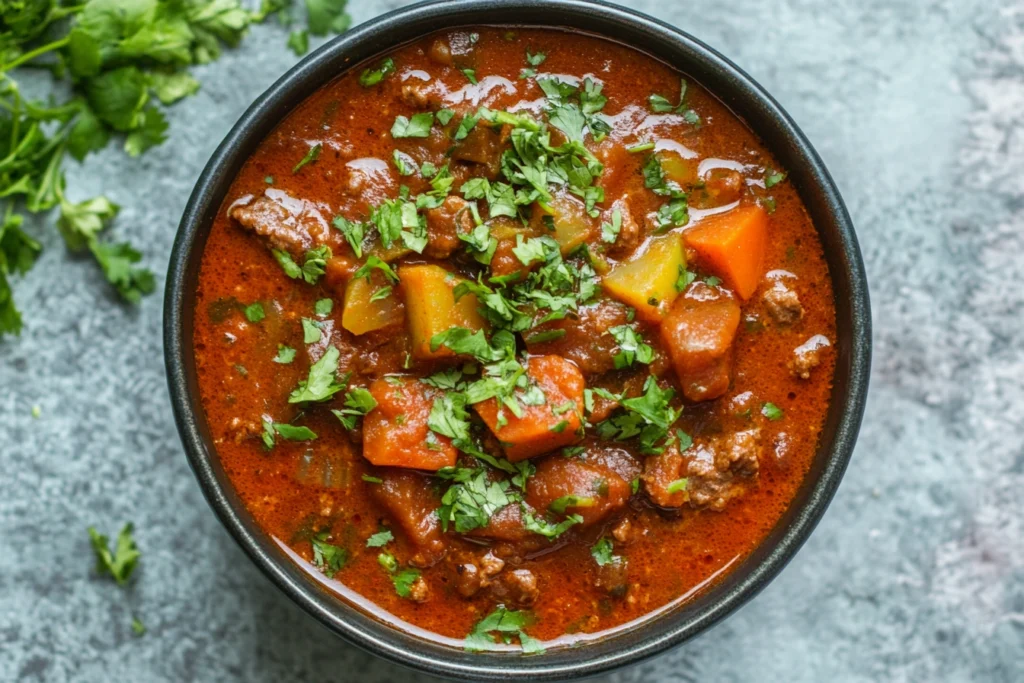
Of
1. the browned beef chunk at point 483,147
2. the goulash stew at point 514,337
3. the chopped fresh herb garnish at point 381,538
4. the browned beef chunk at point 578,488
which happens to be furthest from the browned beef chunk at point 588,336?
the chopped fresh herb garnish at point 381,538

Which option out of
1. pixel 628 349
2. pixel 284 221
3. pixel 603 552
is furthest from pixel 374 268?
pixel 603 552

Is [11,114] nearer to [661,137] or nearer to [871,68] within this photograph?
[661,137]

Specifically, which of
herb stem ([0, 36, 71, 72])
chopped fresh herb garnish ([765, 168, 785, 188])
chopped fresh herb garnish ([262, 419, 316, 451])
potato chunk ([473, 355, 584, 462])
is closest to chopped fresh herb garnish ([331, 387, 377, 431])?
chopped fresh herb garnish ([262, 419, 316, 451])

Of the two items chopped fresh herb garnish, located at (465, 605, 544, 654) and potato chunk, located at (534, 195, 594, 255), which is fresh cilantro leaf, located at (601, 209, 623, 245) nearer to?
potato chunk, located at (534, 195, 594, 255)

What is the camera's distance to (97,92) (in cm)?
435

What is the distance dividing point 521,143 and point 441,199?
1.06ft

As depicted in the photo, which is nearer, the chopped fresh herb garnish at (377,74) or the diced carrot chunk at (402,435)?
the diced carrot chunk at (402,435)

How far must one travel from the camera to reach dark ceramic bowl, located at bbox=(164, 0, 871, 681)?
3.46m

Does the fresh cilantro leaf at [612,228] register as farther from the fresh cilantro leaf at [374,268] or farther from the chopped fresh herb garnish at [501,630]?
the chopped fresh herb garnish at [501,630]

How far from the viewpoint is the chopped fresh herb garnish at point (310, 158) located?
3562mm

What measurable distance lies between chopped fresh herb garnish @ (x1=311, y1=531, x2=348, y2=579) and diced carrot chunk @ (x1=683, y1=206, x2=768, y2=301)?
1580 mm

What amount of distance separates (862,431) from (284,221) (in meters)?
2.50

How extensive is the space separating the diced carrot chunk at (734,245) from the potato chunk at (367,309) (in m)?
1.00

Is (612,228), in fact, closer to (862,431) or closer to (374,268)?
(374,268)
